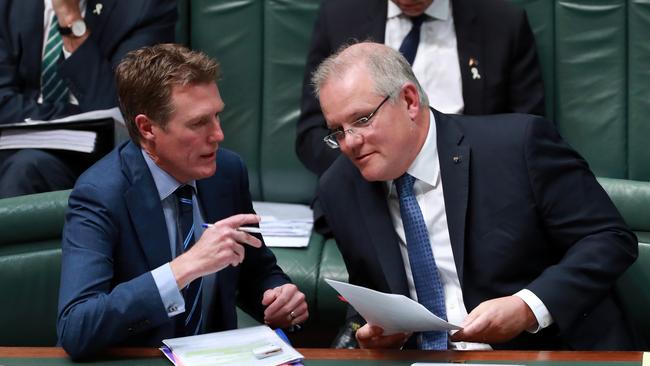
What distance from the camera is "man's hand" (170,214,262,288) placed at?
6.54 ft

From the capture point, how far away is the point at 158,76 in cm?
217

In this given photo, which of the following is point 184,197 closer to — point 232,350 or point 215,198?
point 215,198

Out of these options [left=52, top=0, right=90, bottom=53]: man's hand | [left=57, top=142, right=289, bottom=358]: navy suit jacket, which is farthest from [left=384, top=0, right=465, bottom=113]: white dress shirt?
[left=57, top=142, right=289, bottom=358]: navy suit jacket

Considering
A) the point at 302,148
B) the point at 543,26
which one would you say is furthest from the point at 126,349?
the point at 543,26

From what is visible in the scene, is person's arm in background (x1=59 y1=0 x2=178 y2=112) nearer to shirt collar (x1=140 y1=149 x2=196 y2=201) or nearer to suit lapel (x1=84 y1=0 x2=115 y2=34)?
suit lapel (x1=84 y1=0 x2=115 y2=34)

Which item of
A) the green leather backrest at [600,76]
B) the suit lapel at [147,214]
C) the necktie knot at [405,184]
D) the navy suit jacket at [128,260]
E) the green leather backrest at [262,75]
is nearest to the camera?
the navy suit jacket at [128,260]

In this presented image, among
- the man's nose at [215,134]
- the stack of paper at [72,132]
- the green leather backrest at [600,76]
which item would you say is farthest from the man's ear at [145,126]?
the green leather backrest at [600,76]

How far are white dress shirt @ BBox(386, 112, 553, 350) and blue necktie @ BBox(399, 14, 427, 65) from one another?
99 centimetres

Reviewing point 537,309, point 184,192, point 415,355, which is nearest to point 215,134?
point 184,192

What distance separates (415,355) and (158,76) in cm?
79

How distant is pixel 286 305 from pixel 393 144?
437 mm

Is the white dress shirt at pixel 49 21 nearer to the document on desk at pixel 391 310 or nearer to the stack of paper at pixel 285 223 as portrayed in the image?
the stack of paper at pixel 285 223

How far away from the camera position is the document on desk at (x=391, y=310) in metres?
1.87

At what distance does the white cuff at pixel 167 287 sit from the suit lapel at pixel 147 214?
142mm
